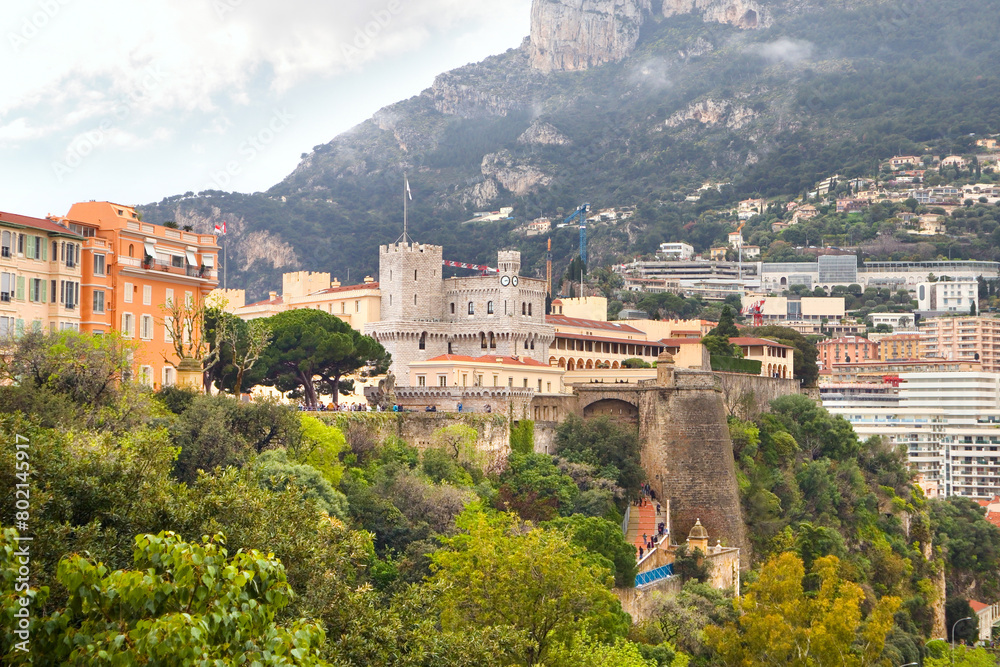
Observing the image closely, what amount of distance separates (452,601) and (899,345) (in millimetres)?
165083

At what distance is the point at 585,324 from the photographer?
85.4 m

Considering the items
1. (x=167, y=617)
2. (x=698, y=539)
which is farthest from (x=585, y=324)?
(x=167, y=617)

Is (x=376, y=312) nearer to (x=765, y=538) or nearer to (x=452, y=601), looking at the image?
(x=765, y=538)

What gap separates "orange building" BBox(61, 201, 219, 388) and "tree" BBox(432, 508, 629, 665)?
57.3 feet

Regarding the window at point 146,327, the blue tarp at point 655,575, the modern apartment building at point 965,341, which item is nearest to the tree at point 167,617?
the window at point 146,327

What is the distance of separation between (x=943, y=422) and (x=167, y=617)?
15036cm

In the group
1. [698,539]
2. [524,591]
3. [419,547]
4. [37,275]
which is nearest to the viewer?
[524,591]

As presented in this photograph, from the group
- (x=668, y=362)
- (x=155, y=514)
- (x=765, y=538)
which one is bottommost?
(x=765, y=538)

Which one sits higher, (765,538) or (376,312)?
(376,312)

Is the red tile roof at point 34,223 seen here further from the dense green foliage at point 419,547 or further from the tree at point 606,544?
the tree at point 606,544

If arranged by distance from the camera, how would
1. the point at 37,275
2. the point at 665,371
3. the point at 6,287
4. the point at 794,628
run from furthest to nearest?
1. the point at 665,371
2. the point at 794,628
3. the point at 37,275
4. the point at 6,287

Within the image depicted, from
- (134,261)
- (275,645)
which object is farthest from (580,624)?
(134,261)

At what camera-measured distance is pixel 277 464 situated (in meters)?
45.5

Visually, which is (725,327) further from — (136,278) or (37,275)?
(37,275)
